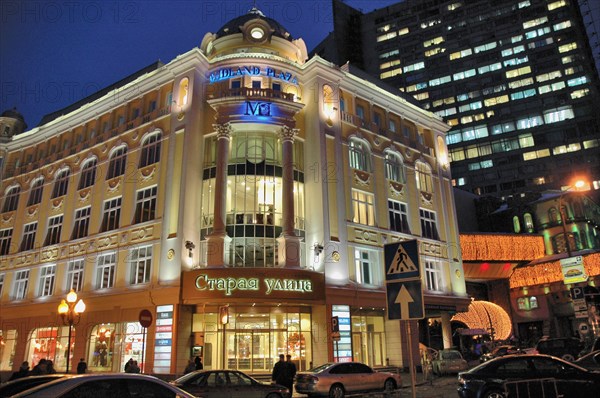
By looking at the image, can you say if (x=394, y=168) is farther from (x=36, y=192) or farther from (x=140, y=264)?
(x=36, y=192)

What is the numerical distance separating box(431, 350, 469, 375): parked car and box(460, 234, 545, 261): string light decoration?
53.2 ft

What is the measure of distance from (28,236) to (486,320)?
3659 cm

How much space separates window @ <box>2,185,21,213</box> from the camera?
3864 cm

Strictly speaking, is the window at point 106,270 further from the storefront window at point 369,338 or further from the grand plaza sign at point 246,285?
the storefront window at point 369,338

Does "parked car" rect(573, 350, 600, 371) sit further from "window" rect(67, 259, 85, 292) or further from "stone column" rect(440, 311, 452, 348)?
"window" rect(67, 259, 85, 292)

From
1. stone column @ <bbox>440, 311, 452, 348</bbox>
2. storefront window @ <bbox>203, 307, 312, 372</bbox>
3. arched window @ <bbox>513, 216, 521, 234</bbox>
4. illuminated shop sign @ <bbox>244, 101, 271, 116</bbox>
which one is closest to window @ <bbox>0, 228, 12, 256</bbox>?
storefront window @ <bbox>203, 307, 312, 372</bbox>

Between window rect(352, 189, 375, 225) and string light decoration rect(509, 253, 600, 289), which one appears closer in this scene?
window rect(352, 189, 375, 225)

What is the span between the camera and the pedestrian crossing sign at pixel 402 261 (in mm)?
8156

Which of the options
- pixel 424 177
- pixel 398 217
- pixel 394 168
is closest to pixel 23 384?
pixel 398 217

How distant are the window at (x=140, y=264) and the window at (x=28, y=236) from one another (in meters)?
12.4

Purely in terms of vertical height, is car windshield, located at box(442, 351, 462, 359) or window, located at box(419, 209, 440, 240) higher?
window, located at box(419, 209, 440, 240)

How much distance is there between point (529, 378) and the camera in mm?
12750

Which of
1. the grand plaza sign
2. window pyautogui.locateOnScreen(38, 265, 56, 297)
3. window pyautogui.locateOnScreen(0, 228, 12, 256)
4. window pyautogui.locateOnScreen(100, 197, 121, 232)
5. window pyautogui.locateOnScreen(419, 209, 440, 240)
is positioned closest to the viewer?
the grand plaza sign

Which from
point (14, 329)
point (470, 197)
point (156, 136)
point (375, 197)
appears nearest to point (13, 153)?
point (14, 329)
